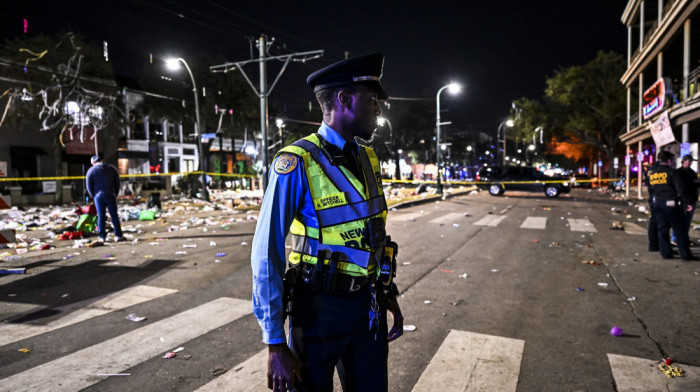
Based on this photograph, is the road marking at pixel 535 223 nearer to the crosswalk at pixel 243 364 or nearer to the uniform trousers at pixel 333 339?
the crosswalk at pixel 243 364

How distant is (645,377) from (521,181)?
2460 cm

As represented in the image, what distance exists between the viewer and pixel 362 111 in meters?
1.96

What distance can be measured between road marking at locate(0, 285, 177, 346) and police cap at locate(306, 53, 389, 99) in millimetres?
4274

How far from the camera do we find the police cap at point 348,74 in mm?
1923

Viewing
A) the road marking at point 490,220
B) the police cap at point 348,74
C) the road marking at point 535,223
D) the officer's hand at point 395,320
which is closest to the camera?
the police cap at point 348,74

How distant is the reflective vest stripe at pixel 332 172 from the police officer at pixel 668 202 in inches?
303

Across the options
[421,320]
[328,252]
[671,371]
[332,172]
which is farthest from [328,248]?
[671,371]

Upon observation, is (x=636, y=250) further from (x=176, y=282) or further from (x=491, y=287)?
(x=176, y=282)

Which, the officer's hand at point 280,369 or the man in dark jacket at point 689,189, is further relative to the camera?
the man in dark jacket at point 689,189

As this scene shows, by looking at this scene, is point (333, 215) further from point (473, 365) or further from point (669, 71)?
point (669, 71)

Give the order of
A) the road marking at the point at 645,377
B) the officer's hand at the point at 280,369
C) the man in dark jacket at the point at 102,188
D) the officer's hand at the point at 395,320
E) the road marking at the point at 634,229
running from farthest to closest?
1. the road marking at the point at 634,229
2. the man in dark jacket at the point at 102,188
3. the road marking at the point at 645,377
4. the officer's hand at the point at 395,320
5. the officer's hand at the point at 280,369

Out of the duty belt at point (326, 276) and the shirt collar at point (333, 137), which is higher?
the shirt collar at point (333, 137)

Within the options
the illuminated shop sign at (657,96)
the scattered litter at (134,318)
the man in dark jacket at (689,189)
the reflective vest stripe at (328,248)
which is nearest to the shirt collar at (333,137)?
the reflective vest stripe at (328,248)

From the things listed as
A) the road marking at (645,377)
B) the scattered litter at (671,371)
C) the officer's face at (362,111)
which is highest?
the officer's face at (362,111)
